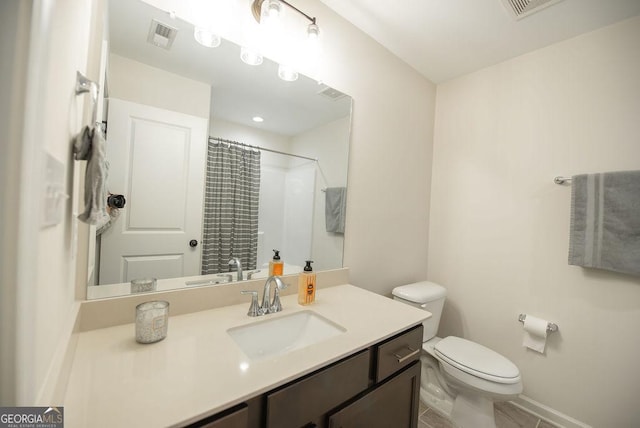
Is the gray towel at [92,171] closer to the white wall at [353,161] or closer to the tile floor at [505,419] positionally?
the white wall at [353,161]

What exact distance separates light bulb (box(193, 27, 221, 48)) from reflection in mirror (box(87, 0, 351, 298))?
0.02m

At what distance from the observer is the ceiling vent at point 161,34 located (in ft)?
3.22

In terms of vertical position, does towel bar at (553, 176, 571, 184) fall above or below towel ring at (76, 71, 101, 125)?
above

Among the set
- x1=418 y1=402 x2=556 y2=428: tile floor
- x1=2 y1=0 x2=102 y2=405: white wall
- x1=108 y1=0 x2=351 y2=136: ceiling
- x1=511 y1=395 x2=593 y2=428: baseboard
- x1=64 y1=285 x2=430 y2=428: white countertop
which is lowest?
x1=418 y1=402 x2=556 y2=428: tile floor

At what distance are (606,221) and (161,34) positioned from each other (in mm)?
2361

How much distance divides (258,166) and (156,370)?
36.1 inches

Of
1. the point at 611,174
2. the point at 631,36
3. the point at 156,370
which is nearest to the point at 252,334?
the point at 156,370

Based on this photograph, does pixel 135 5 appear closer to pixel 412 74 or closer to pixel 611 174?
pixel 412 74

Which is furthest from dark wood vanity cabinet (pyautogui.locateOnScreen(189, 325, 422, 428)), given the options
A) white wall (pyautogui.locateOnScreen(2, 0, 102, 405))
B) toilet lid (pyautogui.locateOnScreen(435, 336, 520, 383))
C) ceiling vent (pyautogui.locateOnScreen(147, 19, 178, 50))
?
ceiling vent (pyautogui.locateOnScreen(147, 19, 178, 50))

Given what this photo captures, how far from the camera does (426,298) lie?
5.57ft

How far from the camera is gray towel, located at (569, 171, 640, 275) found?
1307mm

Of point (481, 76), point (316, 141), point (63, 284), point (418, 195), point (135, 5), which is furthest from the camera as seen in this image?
point (418, 195)

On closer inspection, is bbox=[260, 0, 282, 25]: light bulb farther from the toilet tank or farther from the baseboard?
the baseboard

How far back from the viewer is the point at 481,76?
1.95m
